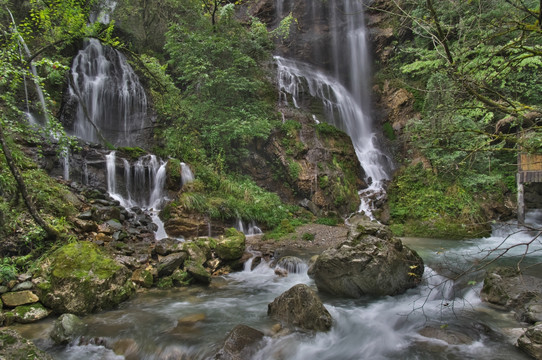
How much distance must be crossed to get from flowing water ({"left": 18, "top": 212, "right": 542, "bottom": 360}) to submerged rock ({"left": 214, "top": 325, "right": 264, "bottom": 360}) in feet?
0.46

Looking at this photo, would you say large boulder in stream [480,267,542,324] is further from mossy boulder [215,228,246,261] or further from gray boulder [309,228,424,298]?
mossy boulder [215,228,246,261]

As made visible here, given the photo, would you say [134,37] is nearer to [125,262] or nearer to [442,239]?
[125,262]

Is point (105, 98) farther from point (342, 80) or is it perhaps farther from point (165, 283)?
point (342, 80)

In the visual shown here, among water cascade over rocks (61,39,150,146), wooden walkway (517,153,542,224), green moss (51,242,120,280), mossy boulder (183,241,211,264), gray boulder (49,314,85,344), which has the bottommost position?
gray boulder (49,314,85,344)

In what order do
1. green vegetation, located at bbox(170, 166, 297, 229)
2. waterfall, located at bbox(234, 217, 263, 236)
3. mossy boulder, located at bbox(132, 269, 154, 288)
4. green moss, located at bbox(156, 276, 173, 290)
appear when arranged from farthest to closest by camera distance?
waterfall, located at bbox(234, 217, 263, 236)
green vegetation, located at bbox(170, 166, 297, 229)
green moss, located at bbox(156, 276, 173, 290)
mossy boulder, located at bbox(132, 269, 154, 288)

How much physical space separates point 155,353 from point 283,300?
206cm

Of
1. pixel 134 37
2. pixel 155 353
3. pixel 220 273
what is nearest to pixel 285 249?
pixel 220 273

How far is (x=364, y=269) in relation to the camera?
19.4 feet

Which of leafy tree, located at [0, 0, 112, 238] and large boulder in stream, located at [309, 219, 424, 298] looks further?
large boulder in stream, located at [309, 219, 424, 298]

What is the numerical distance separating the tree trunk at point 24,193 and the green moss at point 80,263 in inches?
24.3

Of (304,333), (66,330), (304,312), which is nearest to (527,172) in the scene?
(304,312)

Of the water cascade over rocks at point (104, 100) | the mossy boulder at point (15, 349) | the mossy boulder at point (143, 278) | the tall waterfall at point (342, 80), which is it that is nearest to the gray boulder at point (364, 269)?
the mossy boulder at point (143, 278)

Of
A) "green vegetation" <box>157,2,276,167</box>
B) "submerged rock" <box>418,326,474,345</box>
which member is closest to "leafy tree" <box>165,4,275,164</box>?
"green vegetation" <box>157,2,276,167</box>

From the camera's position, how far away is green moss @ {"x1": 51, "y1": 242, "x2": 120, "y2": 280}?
17.6 feet
